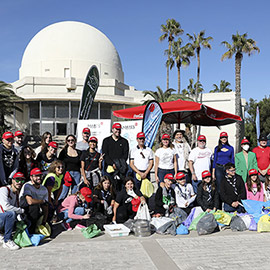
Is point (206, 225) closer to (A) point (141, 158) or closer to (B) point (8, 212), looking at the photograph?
(A) point (141, 158)

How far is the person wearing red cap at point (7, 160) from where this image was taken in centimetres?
501

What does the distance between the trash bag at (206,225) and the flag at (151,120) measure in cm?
313

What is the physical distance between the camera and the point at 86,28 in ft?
137

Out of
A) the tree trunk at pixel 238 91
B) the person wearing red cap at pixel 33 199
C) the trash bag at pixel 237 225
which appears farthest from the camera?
the tree trunk at pixel 238 91

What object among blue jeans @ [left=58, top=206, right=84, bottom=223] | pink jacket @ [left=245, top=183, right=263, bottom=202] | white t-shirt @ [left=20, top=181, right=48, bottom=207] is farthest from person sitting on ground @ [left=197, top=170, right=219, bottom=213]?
white t-shirt @ [left=20, top=181, right=48, bottom=207]

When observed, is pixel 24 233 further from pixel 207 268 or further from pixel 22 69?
pixel 22 69

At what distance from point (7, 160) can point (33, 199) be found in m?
0.83

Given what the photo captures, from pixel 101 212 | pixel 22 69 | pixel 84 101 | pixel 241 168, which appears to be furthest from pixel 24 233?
pixel 22 69

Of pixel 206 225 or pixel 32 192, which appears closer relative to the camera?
pixel 32 192

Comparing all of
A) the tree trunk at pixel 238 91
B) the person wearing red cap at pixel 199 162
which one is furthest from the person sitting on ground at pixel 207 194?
the tree trunk at pixel 238 91

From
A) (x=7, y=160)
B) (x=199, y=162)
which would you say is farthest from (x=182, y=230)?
(x=7, y=160)

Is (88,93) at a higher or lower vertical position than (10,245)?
higher

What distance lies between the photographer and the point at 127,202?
5691 millimetres

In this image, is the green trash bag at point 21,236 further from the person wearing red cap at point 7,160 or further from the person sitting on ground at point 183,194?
the person sitting on ground at point 183,194
